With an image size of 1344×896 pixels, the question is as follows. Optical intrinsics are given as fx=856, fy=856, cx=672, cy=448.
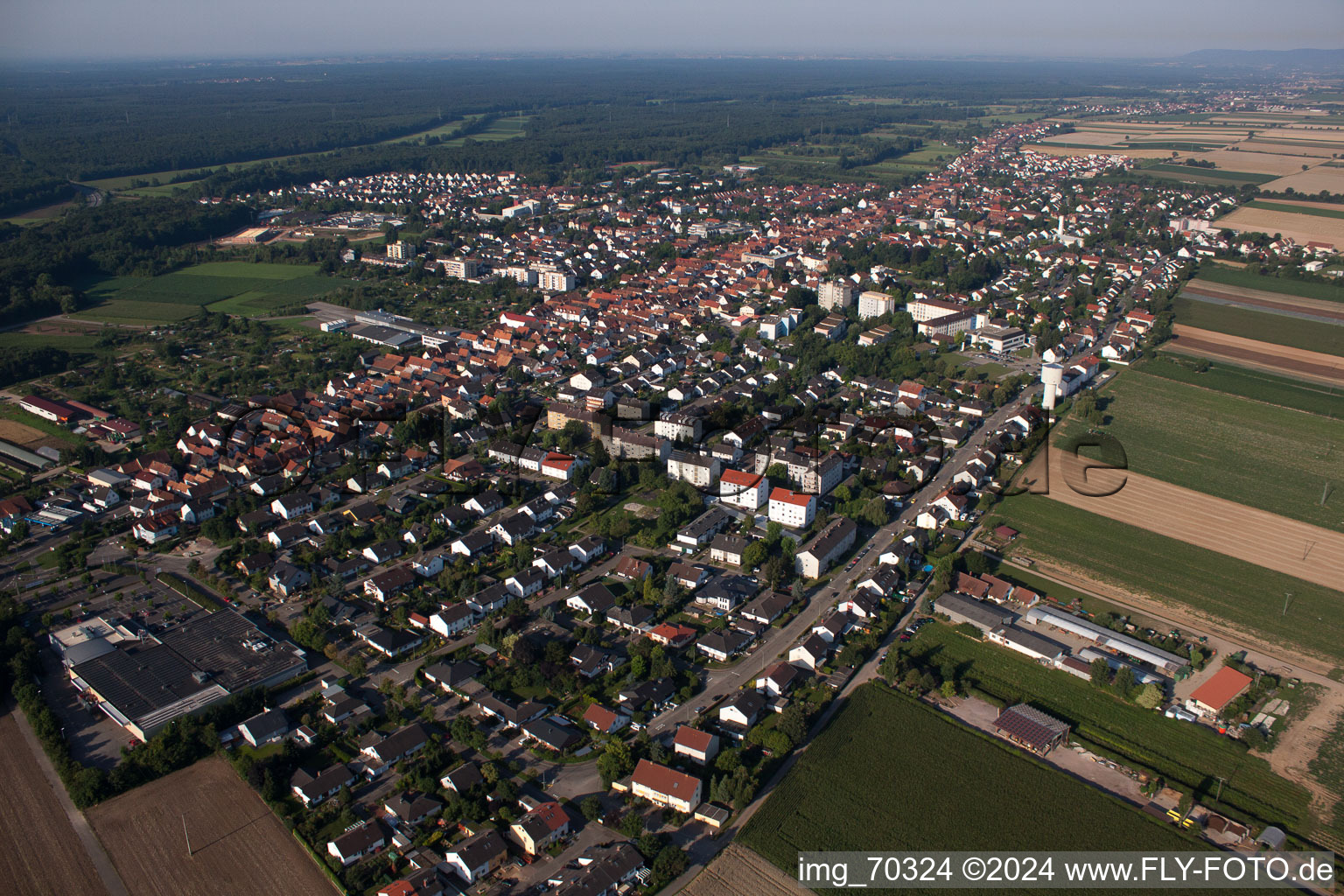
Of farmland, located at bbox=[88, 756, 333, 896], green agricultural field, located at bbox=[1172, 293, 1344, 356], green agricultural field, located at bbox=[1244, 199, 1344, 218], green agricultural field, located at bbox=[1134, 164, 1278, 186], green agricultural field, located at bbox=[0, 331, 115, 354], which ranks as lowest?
farmland, located at bbox=[88, 756, 333, 896]

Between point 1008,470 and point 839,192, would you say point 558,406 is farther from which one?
point 839,192

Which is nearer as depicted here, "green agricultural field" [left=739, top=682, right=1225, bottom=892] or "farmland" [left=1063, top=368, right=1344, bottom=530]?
"green agricultural field" [left=739, top=682, right=1225, bottom=892]

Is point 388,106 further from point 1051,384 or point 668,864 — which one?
point 668,864

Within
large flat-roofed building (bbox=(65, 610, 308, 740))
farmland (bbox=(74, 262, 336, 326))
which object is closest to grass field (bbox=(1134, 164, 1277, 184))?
farmland (bbox=(74, 262, 336, 326))

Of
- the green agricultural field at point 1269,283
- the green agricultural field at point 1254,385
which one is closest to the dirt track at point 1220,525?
the green agricultural field at point 1254,385

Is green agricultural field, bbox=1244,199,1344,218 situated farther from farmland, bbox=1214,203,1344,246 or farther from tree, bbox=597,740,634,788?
tree, bbox=597,740,634,788

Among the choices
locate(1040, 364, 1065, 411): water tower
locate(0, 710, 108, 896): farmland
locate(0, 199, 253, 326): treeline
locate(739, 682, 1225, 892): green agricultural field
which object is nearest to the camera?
locate(0, 710, 108, 896): farmland

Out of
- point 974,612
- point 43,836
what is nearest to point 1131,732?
point 974,612
